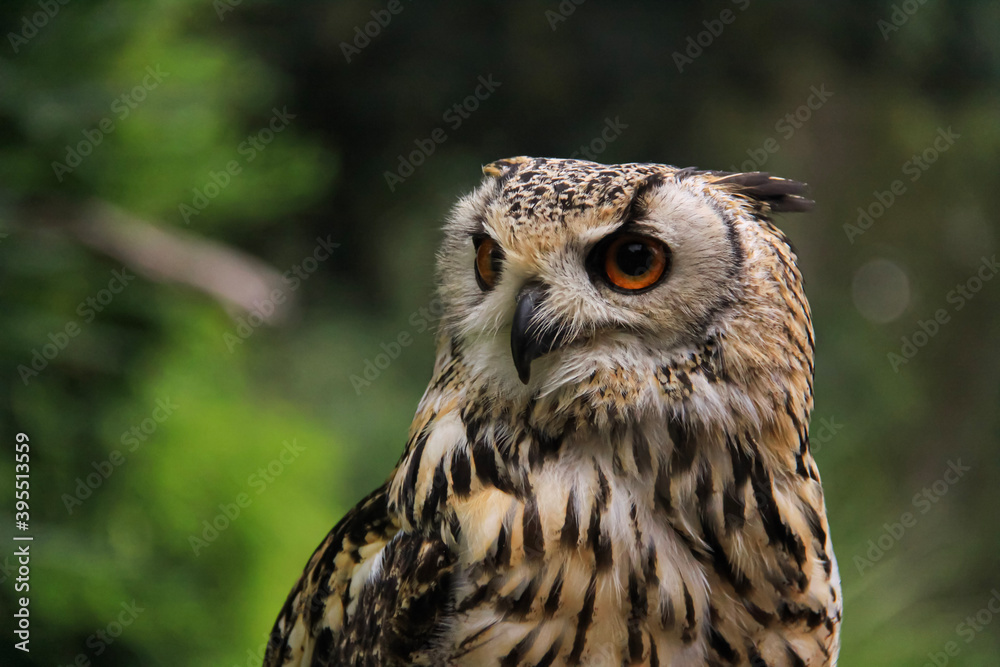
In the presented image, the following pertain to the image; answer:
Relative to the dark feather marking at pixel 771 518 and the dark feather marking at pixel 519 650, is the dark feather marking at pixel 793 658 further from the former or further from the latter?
the dark feather marking at pixel 519 650

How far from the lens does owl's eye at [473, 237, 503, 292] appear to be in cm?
142

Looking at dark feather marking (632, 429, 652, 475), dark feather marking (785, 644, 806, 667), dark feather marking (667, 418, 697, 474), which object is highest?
dark feather marking (667, 418, 697, 474)

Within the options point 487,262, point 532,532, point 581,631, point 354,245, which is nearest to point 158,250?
point 487,262

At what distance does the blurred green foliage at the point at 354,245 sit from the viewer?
7.84 ft

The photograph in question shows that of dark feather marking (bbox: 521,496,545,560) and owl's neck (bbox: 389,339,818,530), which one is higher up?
owl's neck (bbox: 389,339,818,530)

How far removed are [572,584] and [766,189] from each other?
0.71 meters

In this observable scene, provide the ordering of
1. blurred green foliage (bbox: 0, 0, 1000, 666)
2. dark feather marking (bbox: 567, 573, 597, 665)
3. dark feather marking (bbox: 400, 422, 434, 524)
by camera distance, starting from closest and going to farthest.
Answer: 1. dark feather marking (bbox: 567, 573, 597, 665)
2. dark feather marking (bbox: 400, 422, 434, 524)
3. blurred green foliage (bbox: 0, 0, 1000, 666)

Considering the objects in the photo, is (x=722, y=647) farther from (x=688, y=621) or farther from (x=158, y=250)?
(x=158, y=250)

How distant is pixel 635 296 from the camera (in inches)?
51.8

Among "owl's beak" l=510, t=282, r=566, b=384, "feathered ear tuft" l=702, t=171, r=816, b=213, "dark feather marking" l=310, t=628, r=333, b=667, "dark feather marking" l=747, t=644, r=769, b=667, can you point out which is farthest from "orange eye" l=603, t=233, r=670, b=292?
"dark feather marking" l=310, t=628, r=333, b=667

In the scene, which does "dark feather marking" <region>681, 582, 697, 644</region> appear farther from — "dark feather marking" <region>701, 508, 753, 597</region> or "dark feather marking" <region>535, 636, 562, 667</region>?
"dark feather marking" <region>535, 636, 562, 667</region>

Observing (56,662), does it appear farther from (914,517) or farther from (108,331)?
(914,517)

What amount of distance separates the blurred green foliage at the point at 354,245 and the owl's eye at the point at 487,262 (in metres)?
0.23

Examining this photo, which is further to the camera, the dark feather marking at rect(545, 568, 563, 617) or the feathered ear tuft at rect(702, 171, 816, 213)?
the feathered ear tuft at rect(702, 171, 816, 213)
